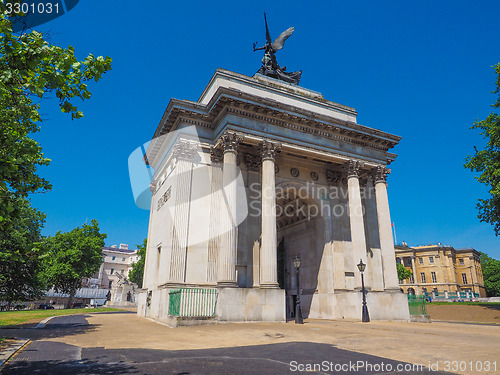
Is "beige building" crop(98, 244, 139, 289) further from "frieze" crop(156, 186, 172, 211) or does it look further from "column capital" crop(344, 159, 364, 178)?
"column capital" crop(344, 159, 364, 178)

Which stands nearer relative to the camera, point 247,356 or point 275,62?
point 247,356

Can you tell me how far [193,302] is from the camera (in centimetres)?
1795

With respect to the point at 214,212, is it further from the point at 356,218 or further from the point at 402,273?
the point at 402,273

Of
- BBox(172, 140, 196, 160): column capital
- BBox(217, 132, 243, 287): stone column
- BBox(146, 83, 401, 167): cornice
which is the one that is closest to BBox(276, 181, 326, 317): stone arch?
BBox(146, 83, 401, 167): cornice

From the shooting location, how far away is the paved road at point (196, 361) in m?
6.52

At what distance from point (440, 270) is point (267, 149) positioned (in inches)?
3831

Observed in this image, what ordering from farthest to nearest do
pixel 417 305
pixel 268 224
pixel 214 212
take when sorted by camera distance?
pixel 417 305
pixel 214 212
pixel 268 224

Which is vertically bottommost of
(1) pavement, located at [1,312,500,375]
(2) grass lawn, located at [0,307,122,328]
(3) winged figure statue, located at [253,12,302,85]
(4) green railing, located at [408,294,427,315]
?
(2) grass lawn, located at [0,307,122,328]

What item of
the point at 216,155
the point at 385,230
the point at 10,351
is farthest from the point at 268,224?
the point at 10,351

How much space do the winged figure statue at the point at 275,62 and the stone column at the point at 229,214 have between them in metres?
12.1

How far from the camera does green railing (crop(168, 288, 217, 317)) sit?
1773 centimetres

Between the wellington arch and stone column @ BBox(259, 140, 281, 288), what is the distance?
0.07m

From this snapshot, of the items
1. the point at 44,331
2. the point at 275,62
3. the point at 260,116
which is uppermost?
the point at 275,62

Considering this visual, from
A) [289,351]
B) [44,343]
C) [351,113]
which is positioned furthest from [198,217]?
[351,113]
